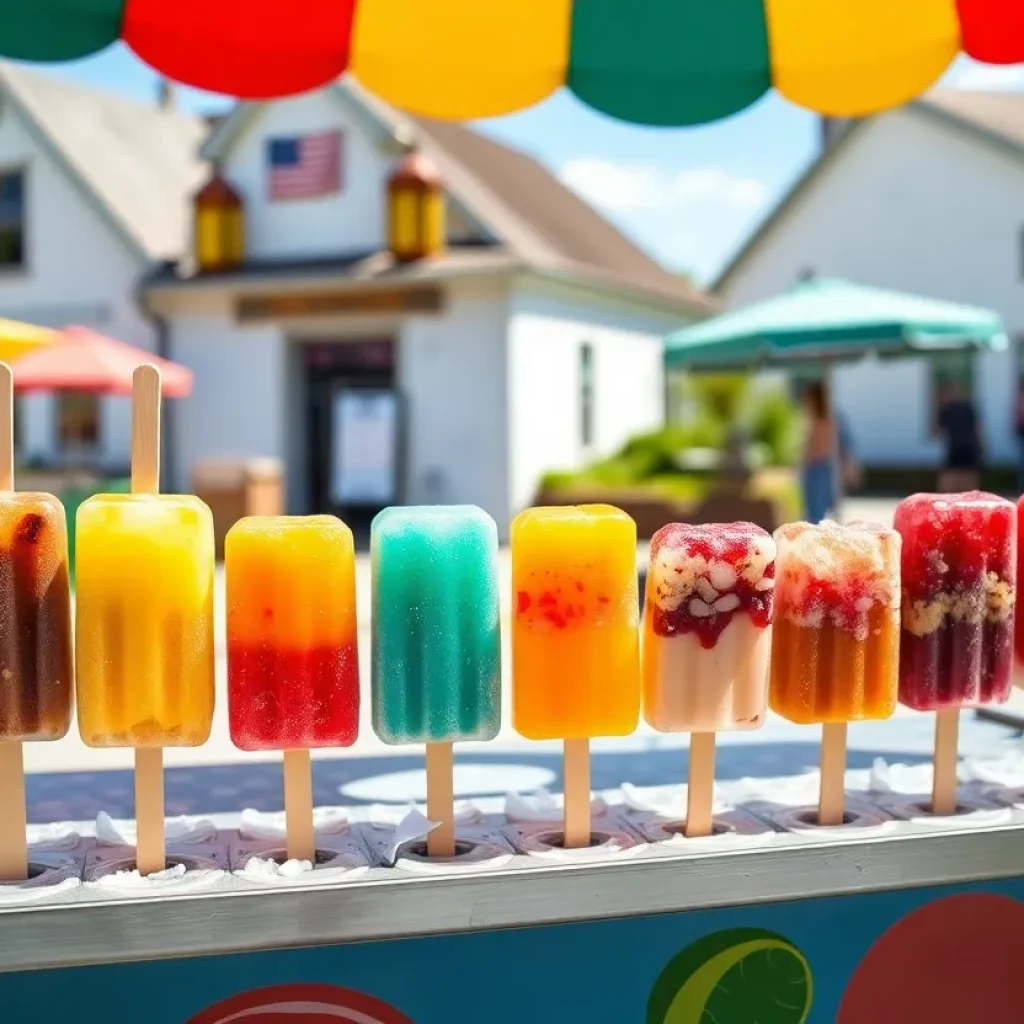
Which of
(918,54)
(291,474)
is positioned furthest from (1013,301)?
(918,54)

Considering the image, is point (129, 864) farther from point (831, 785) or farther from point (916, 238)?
point (916, 238)

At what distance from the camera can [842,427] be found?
11883 millimetres

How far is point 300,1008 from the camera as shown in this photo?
2309 mm

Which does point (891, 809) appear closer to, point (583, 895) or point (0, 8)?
point (583, 895)

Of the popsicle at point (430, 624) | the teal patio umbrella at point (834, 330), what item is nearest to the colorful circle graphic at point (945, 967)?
the popsicle at point (430, 624)

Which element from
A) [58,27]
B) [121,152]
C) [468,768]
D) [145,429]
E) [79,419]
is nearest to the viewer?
[145,429]

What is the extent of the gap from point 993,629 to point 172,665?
1504mm

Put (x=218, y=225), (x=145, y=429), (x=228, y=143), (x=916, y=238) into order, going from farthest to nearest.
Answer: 1. (x=916, y=238)
2. (x=228, y=143)
3. (x=218, y=225)
4. (x=145, y=429)

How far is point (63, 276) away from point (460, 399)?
6.26m

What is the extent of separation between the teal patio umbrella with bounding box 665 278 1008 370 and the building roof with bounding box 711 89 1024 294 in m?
15.1

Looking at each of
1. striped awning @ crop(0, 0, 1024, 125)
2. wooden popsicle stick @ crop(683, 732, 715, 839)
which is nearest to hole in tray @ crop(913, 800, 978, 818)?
wooden popsicle stick @ crop(683, 732, 715, 839)

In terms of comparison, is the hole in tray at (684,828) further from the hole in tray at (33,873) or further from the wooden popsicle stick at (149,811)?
the hole in tray at (33,873)

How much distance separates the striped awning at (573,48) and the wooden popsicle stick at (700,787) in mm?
2093

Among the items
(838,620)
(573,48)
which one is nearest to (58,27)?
(573,48)
